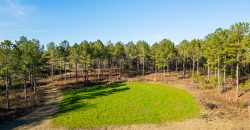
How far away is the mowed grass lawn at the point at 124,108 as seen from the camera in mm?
31547

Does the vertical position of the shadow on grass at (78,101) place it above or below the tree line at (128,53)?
below

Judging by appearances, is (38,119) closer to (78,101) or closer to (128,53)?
(78,101)

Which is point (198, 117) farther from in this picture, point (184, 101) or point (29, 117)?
point (29, 117)

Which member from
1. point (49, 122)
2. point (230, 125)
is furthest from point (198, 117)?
point (49, 122)

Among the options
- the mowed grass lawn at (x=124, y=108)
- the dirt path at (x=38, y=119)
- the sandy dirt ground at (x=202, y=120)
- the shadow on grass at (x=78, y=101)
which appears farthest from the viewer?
the shadow on grass at (x=78, y=101)

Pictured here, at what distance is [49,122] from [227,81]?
41.8m

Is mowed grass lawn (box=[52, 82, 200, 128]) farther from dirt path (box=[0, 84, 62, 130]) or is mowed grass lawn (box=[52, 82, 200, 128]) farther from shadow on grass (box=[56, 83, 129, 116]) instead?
dirt path (box=[0, 84, 62, 130])

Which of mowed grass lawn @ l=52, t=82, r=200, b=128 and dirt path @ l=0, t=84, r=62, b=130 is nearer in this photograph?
dirt path @ l=0, t=84, r=62, b=130

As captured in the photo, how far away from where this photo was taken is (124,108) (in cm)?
3816

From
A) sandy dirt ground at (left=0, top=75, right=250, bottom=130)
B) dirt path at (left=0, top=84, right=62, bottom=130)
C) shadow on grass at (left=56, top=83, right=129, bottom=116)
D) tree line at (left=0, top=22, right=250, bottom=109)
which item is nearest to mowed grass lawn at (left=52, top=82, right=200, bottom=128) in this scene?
shadow on grass at (left=56, top=83, right=129, bottom=116)

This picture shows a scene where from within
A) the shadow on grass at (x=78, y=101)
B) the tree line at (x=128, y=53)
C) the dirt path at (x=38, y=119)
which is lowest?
the dirt path at (x=38, y=119)

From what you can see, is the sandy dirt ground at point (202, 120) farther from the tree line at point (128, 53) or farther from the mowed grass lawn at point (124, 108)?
the tree line at point (128, 53)

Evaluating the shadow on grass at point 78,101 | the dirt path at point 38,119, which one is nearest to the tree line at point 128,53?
the dirt path at point 38,119

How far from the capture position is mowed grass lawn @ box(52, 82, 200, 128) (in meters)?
31.5
